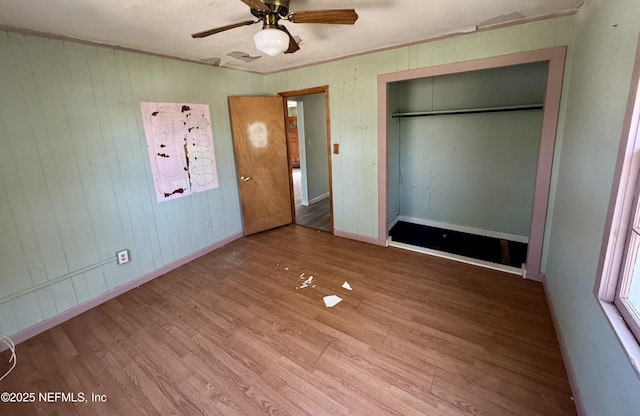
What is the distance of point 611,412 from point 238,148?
387cm

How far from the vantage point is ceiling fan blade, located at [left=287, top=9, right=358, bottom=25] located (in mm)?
1653

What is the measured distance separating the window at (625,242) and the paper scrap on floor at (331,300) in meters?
1.71

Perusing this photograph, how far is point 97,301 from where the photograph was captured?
2.58 meters

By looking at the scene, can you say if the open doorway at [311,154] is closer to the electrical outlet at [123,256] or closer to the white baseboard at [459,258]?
the white baseboard at [459,258]

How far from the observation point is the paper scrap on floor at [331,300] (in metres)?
2.43

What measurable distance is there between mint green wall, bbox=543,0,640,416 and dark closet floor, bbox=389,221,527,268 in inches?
39.8

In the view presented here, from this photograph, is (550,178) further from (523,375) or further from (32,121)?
(32,121)

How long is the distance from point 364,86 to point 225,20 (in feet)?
5.61

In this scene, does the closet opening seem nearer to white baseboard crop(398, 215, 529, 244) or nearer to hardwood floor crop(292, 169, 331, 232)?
white baseboard crop(398, 215, 529, 244)

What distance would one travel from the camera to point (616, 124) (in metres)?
1.28

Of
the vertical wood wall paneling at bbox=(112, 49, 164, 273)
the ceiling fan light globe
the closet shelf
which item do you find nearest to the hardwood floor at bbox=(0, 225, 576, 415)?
the vertical wood wall paneling at bbox=(112, 49, 164, 273)

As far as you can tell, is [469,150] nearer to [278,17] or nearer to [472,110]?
[472,110]

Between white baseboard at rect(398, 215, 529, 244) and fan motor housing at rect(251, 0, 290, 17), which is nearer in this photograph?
fan motor housing at rect(251, 0, 290, 17)

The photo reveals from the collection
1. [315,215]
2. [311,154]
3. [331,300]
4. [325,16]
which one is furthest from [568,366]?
[311,154]
